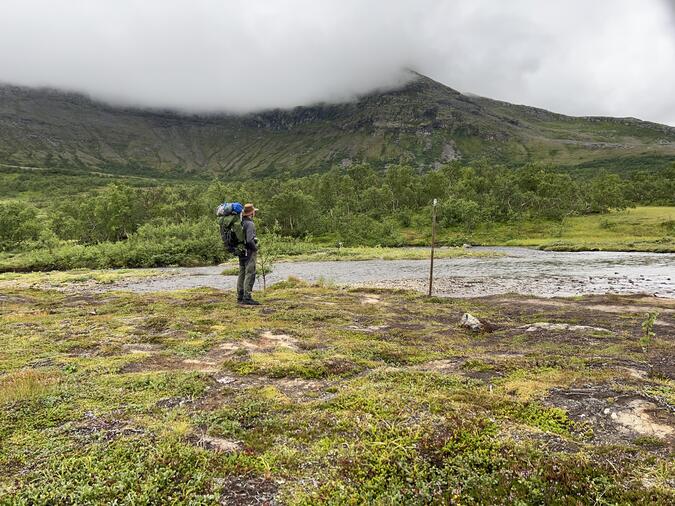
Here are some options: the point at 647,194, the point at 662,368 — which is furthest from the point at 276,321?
the point at 647,194

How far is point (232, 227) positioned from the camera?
18312 mm

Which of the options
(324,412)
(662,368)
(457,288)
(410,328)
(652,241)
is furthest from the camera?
(652,241)

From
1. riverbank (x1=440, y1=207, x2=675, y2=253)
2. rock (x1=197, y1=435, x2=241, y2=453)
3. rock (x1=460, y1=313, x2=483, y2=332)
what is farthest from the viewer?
riverbank (x1=440, y1=207, x2=675, y2=253)

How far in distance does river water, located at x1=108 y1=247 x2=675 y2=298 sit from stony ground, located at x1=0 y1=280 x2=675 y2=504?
2394 centimetres

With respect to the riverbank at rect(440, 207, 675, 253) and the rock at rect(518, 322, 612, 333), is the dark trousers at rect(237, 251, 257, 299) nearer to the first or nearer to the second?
the rock at rect(518, 322, 612, 333)

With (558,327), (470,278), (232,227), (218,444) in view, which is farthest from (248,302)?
(470,278)

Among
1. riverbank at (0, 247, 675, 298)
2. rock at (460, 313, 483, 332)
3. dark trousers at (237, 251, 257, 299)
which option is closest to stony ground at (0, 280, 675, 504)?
rock at (460, 313, 483, 332)

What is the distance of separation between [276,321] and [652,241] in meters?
93.1

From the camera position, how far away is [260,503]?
491cm

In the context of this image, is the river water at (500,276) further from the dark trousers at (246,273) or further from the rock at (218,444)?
the rock at (218,444)

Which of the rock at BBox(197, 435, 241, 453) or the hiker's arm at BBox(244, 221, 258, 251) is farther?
the hiker's arm at BBox(244, 221, 258, 251)

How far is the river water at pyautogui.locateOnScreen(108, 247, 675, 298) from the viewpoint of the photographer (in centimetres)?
3676

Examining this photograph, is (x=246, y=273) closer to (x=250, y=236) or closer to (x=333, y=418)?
(x=250, y=236)

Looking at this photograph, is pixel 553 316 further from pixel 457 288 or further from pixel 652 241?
pixel 652 241
